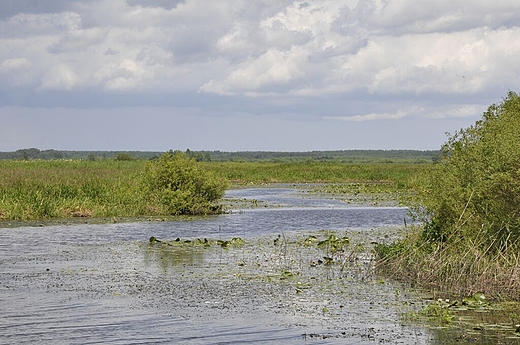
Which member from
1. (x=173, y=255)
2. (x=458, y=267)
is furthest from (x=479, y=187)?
(x=173, y=255)

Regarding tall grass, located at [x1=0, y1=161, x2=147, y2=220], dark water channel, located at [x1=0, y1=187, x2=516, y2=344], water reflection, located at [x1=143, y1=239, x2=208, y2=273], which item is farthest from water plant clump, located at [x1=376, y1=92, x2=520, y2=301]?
tall grass, located at [x1=0, y1=161, x2=147, y2=220]

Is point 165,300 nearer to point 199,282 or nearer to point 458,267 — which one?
point 199,282

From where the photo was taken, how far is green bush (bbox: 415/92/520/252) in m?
14.9

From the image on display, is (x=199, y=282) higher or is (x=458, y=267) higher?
(x=458, y=267)

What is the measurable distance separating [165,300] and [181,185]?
18.6 meters

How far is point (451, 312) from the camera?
41.4 ft

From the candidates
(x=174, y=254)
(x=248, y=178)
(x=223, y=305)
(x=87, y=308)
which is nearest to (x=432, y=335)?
(x=223, y=305)

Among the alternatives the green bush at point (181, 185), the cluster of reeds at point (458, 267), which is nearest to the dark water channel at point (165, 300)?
the cluster of reeds at point (458, 267)

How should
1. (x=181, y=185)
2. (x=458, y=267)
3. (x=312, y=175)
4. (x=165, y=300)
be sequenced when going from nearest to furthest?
(x=165, y=300), (x=458, y=267), (x=181, y=185), (x=312, y=175)

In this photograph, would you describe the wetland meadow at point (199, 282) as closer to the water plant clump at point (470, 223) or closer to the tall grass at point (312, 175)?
the water plant clump at point (470, 223)

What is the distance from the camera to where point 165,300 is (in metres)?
14.2

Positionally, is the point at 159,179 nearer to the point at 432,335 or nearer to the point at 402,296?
the point at 402,296

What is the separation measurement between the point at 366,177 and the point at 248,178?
11.7 m

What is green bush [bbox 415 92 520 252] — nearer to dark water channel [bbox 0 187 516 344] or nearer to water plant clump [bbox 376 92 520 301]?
water plant clump [bbox 376 92 520 301]
